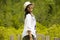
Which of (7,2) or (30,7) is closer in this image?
(30,7)

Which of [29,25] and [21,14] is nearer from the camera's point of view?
[29,25]

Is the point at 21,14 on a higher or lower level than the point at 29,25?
higher

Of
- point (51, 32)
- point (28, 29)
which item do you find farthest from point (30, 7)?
point (51, 32)

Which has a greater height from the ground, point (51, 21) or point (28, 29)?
point (51, 21)

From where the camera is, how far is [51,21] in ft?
56.2

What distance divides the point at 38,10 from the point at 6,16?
2.10m

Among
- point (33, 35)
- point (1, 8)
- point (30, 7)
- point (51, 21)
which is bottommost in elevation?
point (33, 35)

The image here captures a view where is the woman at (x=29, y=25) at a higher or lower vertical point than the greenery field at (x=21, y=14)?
lower

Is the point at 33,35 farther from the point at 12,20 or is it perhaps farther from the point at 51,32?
the point at 12,20

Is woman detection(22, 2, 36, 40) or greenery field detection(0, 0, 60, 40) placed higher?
greenery field detection(0, 0, 60, 40)

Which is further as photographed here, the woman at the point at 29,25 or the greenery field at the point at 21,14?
the greenery field at the point at 21,14

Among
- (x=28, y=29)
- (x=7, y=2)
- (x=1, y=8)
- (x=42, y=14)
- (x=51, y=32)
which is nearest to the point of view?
(x=28, y=29)

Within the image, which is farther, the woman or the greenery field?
the greenery field

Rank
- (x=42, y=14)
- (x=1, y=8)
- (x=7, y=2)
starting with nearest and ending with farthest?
(x=42, y=14) < (x=1, y=8) < (x=7, y=2)
